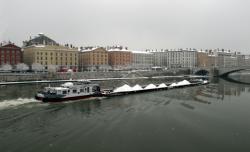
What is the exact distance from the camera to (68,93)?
3688 cm

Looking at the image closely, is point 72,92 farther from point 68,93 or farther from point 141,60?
point 141,60

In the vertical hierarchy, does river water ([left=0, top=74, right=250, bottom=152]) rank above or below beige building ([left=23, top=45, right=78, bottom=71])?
below

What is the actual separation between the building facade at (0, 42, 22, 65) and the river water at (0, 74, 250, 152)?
58.8 meters

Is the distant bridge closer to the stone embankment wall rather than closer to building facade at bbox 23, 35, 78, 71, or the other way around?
the stone embankment wall

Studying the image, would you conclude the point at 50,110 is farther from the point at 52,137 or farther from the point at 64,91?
the point at 52,137

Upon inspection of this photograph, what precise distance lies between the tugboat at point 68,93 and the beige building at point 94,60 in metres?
63.2

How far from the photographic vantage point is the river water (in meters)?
19.0

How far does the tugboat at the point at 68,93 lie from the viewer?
34938 mm

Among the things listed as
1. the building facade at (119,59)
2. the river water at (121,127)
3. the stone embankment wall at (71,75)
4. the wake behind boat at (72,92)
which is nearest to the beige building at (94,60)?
the building facade at (119,59)

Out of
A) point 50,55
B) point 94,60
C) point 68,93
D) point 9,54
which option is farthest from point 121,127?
point 94,60

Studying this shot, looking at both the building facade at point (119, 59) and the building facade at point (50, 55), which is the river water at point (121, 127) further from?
the building facade at point (119, 59)

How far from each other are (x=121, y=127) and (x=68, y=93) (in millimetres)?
15191

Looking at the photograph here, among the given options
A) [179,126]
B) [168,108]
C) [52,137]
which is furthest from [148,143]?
[168,108]

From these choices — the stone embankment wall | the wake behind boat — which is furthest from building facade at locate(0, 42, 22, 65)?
the wake behind boat
